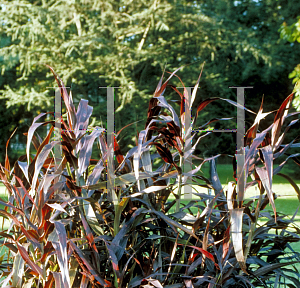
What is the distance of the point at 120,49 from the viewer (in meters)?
11.5

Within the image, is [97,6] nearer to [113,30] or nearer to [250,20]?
[113,30]

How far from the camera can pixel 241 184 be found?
1213 millimetres

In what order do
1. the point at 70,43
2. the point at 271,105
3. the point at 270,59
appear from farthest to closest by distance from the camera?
the point at 271,105 → the point at 270,59 → the point at 70,43

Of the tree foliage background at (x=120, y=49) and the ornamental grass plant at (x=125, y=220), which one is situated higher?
the tree foliage background at (x=120, y=49)

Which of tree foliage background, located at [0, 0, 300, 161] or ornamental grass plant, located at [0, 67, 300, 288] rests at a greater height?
tree foliage background, located at [0, 0, 300, 161]

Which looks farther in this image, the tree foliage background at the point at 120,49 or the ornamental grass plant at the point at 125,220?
the tree foliage background at the point at 120,49

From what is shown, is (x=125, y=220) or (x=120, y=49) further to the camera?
(x=120, y=49)

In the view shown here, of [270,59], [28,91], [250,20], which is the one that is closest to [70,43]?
[28,91]

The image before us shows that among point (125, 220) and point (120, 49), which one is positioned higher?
point (120, 49)

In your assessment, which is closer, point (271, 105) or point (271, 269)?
point (271, 269)

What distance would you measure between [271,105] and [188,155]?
14.1 meters

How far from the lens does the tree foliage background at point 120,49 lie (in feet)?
37.5

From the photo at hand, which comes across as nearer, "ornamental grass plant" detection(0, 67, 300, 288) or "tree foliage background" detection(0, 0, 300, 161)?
"ornamental grass plant" detection(0, 67, 300, 288)

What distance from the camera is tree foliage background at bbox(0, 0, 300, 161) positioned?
11430 mm
